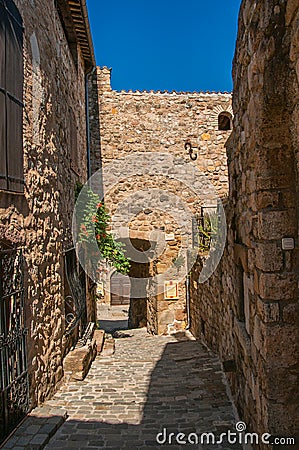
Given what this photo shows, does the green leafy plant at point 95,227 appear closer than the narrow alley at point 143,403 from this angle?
No

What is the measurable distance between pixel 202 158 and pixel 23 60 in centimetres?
787

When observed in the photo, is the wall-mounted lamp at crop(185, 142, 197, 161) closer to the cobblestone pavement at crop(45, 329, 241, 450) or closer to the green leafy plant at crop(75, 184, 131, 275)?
the green leafy plant at crop(75, 184, 131, 275)

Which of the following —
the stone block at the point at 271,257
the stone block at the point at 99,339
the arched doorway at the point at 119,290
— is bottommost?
the arched doorway at the point at 119,290

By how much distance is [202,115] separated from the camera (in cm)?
1162

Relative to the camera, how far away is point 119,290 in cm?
2038

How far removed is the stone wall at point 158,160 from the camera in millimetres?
11039

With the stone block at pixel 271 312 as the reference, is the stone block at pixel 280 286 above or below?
above

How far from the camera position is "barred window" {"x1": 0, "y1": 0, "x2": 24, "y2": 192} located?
365 centimetres

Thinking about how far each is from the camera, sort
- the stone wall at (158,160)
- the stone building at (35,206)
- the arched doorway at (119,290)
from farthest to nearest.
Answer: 1. the arched doorway at (119,290)
2. the stone wall at (158,160)
3. the stone building at (35,206)
